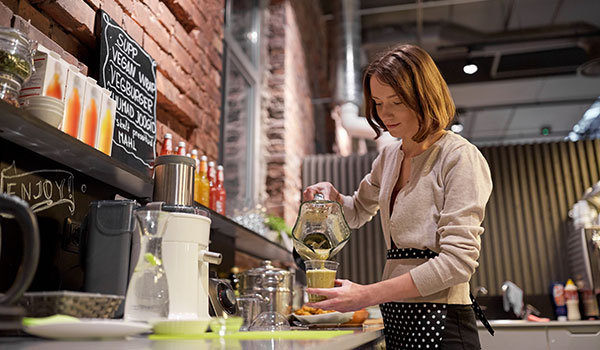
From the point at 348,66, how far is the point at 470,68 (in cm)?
190

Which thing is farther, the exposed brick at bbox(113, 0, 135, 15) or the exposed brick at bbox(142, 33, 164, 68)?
the exposed brick at bbox(142, 33, 164, 68)

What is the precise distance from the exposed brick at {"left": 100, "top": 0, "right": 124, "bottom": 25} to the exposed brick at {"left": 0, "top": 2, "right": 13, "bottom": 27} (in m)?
0.46

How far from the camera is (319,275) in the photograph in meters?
1.41

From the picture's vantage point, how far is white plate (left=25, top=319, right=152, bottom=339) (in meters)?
0.89

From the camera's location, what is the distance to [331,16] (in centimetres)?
704

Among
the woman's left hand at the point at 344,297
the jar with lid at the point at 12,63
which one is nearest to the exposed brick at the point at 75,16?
the jar with lid at the point at 12,63

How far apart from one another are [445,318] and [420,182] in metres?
0.39

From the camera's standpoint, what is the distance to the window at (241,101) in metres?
4.04

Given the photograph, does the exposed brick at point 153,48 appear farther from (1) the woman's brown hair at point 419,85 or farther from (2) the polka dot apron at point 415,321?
(2) the polka dot apron at point 415,321

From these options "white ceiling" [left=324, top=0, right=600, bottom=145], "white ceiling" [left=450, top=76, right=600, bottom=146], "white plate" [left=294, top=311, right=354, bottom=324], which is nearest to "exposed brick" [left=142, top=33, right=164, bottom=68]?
"white plate" [left=294, top=311, right=354, bottom=324]

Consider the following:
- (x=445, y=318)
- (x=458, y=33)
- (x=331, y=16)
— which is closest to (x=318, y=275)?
(x=445, y=318)

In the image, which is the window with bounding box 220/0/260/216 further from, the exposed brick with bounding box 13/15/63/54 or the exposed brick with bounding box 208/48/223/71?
the exposed brick with bounding box 13/15/63/54

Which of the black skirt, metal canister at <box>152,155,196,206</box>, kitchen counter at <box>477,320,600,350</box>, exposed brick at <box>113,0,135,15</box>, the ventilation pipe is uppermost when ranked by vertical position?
the ventilation pipe

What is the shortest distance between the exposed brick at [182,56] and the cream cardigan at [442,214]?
1.26m
